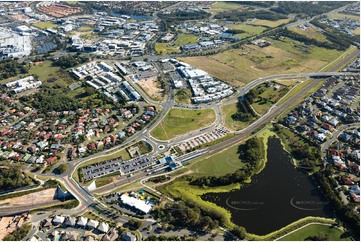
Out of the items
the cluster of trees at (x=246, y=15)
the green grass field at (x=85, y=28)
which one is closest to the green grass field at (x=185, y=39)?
the cluster of trees at (x=246, y=15)

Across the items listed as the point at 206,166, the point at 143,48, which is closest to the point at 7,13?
the point at 143,48

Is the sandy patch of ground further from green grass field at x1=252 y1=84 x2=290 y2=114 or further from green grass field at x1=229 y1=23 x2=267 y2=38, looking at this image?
green grass field at x1=229 y1=23 x2=267 y2=38

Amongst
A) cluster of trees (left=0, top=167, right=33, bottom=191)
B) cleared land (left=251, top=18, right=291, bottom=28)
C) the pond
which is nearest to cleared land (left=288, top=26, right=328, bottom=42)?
cleared land (left=251, top=18, right=291, bottom=28)

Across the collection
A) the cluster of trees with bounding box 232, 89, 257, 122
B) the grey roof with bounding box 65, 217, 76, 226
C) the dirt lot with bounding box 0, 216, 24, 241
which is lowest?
the dirt lot with bounding box 0, 216, 24, 241

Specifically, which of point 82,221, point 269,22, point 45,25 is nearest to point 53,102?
point 82,221

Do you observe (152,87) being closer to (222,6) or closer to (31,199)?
(31,199)

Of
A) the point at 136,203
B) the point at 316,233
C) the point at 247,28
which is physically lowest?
the point at 136,203
